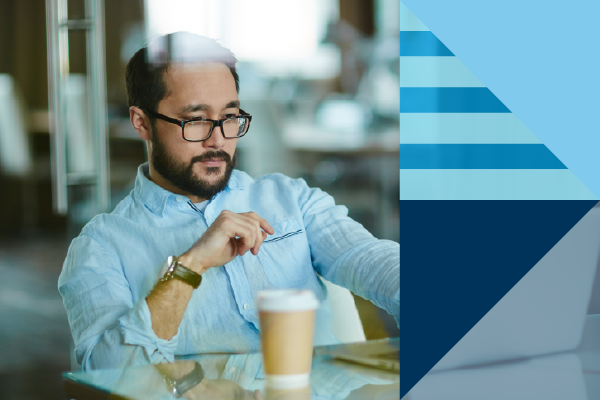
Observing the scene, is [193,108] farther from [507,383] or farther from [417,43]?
[507,383]

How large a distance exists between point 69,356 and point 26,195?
0.92 meters

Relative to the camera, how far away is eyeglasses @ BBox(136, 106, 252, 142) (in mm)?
964

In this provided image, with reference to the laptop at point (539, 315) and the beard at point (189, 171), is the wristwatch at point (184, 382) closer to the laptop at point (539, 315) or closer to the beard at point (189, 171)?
the laptop at point (539, 315)

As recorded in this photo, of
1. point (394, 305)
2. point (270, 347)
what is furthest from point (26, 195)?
point (270, 347)

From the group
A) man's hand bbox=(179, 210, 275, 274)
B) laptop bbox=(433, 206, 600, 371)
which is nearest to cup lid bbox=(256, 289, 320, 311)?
man's hand bbox=(179, 210, 275, 274)

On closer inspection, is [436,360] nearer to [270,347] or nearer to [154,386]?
[270,347]

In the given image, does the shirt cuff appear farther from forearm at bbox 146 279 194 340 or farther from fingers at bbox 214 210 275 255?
fingers at bbox 214 210 275 255

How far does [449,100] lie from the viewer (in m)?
0.94

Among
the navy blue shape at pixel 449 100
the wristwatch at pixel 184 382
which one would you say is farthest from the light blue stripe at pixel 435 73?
Answer: the wristwatch at pixel 184 382

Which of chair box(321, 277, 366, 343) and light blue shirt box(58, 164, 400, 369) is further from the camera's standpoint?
chair box(321, 277, 366, 343)

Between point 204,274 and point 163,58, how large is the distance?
13.5 inches

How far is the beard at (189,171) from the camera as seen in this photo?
3.26 ft

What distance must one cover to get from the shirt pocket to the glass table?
160 mm

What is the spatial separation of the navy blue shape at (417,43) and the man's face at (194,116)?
0.88ft
